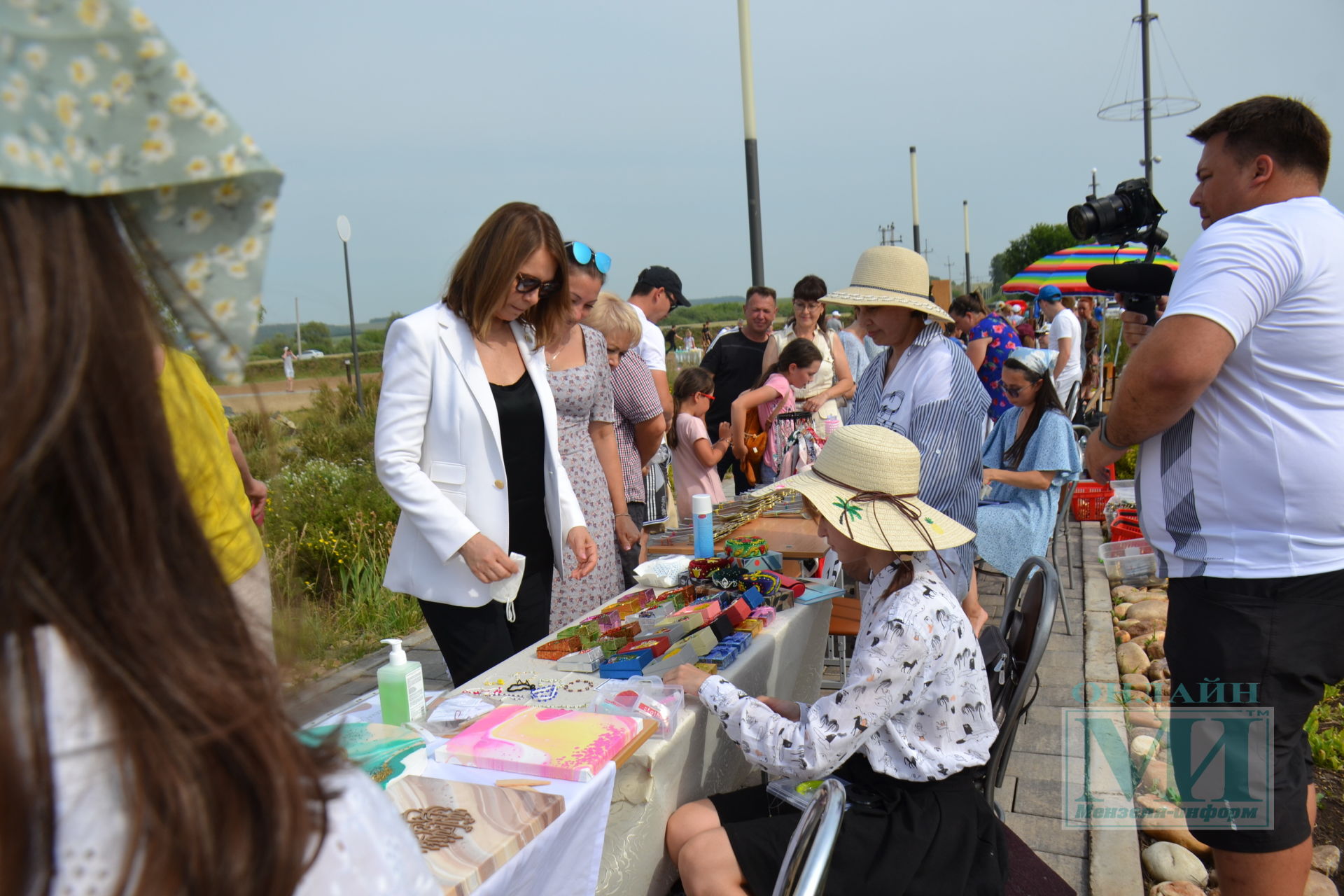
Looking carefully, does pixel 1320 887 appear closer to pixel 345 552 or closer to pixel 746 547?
pixel 746 547

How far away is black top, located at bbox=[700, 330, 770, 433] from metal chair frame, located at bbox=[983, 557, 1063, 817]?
141 inches

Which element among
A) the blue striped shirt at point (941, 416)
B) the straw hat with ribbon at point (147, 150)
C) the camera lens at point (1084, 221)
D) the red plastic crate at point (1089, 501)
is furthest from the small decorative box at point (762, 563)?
the red plastic crate at point (1089, 501)

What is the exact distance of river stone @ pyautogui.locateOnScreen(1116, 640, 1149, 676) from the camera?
4.29 m

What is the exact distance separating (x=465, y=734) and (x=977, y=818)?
3.78 feet

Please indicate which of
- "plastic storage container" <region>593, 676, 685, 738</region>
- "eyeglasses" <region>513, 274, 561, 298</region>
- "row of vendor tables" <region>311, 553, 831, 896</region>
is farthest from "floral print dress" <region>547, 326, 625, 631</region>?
"plastic storage container" <region>593, 676, 685, 738</region>

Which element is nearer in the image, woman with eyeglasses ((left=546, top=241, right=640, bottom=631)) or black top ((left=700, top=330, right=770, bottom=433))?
woman with eyeglasses ((left=546, top=241, right=640, bottom=631))

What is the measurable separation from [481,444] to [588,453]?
86cm

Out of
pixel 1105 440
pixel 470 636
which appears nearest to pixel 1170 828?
pixel 1105 440

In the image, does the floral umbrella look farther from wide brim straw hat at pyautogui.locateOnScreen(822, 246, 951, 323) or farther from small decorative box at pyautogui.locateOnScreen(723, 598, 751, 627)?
small decorative box at pyautogui.locateOnScreen(723, 598, 751, 627)

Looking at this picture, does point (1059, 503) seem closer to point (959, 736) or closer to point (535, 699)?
point (959, 736)

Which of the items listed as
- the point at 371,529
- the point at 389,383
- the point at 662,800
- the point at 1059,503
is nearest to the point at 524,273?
the point at 389,383

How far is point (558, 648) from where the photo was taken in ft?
7.86

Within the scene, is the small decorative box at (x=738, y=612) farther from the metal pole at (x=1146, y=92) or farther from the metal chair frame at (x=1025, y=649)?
the metal pole at (x=1146, y=92)

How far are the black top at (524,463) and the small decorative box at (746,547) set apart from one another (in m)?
0.88
